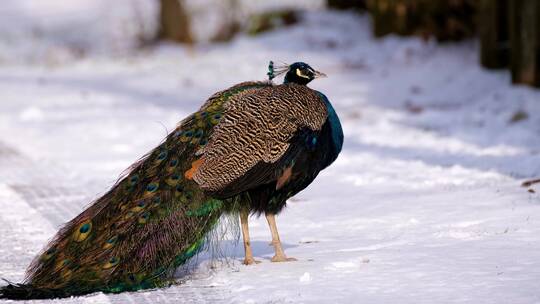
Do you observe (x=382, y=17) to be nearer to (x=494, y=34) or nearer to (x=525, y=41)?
(x=494, y=34)

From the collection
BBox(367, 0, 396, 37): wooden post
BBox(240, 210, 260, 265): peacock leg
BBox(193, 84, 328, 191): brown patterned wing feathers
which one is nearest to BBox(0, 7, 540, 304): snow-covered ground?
BBox(240, 210, 260, 265): peacock leg

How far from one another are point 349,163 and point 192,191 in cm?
513

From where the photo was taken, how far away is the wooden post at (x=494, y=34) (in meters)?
15.5

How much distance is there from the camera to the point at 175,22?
2469 cm

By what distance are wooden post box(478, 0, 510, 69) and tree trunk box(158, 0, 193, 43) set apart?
10.3m

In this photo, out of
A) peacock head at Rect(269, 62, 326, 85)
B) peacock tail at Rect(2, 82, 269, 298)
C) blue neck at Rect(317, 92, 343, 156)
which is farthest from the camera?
peacock head at Rect(269, 62, 326, 85)

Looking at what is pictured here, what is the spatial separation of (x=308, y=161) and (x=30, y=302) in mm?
1866

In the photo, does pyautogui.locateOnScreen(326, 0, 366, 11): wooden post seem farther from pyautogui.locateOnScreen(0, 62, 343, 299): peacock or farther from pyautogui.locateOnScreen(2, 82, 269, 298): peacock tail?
pyautogui.locateOnScreen(2, 82, 269, 298): peacock tail

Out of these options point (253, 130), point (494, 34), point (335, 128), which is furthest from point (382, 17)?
point (253, 130)

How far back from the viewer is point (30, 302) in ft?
19.8

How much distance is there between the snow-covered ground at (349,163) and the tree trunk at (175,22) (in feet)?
5.15

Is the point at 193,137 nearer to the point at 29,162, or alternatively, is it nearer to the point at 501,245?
the point at 501,245

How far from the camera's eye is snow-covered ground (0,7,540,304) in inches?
251

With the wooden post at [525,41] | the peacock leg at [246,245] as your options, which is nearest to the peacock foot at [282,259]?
the peacock leg at [246,245]
